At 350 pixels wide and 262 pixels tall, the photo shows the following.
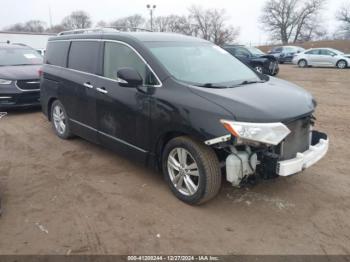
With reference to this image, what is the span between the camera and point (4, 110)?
8727 mm

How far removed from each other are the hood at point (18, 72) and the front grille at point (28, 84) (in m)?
0.09

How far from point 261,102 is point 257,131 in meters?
0.42

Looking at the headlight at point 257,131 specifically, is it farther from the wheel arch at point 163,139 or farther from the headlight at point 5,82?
the headlight at point 5,82

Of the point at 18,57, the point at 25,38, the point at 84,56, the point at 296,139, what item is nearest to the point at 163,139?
the point at 296,139

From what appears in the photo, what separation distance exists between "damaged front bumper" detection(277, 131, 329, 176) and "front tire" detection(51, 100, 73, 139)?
3865 mm

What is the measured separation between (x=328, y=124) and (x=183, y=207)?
191 inches

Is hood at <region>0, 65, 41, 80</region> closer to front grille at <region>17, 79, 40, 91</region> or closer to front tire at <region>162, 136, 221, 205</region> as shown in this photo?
front grille at <region>17, 79, 40, 91</region>

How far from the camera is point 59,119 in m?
6.36

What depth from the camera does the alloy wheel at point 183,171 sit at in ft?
12.7

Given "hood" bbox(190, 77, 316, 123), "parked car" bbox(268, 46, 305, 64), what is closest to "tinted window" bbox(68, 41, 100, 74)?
"hood" bbox(190, 77, 316, 123)

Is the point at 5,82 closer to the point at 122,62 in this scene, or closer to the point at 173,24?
the point at 122,62

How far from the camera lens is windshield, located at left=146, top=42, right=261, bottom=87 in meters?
4.19

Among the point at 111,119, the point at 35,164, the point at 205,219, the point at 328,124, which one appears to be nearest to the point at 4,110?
the point at 35,164

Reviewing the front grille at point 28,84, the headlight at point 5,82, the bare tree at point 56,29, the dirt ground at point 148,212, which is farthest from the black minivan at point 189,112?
the bare tree at point 56,29
